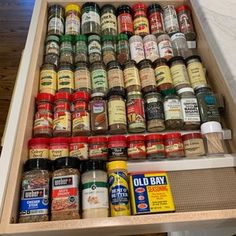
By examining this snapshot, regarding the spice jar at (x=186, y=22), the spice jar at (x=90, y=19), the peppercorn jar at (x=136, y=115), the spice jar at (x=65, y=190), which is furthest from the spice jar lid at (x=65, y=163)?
the spice jar at (x=186, y=22)

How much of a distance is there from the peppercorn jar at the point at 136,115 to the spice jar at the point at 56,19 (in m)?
0.43

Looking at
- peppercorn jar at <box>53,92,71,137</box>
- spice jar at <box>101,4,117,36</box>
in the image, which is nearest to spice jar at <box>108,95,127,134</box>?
peppercorn jar at <box>53,92,71,137</box>

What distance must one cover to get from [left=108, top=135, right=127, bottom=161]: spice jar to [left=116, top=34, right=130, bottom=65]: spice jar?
32 centimetres

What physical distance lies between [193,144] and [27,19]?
1.43 m

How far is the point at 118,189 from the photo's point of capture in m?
0.64

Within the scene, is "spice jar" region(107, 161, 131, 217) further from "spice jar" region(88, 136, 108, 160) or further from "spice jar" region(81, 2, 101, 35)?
"spice jar" region(81, 2, 101, 35)

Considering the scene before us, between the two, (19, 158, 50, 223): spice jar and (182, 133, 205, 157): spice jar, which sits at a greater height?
(182, 133, 205, 157): spice jar

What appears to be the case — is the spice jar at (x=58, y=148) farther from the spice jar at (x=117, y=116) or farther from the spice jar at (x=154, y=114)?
the spice jar at (x=154, y=114)

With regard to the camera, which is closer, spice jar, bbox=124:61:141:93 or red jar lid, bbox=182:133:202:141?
red jar lid, bbox=182:133:202:141

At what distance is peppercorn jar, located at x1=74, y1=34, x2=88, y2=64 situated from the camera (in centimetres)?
98

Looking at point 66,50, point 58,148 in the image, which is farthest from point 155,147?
point 66,50

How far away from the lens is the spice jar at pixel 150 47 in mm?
987

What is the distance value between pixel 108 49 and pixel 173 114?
350 millimetres

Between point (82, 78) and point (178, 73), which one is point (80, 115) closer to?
point (82, 78)
